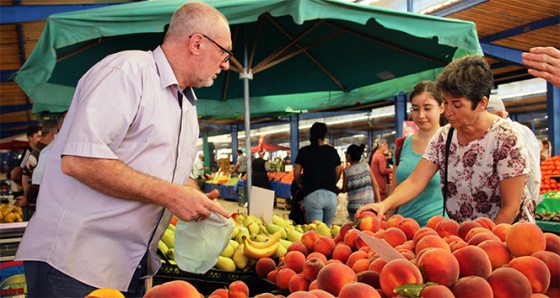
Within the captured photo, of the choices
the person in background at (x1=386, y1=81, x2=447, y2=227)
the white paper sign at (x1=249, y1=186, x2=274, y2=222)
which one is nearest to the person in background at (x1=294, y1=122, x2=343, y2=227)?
the white paper sign at (x1=249, y1=186, x2=274, y2=222)

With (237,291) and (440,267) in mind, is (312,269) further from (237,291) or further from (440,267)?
(440,267)

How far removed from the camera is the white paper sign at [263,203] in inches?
129

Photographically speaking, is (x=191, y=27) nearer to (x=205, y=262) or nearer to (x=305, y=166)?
(x=205, y=262)

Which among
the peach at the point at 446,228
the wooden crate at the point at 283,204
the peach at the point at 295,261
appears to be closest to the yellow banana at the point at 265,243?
the peach at the point at 295,261

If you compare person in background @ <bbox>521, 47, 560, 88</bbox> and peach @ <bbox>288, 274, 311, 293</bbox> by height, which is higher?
A: person in background @ <bbox>521, 47, 560, 88</bbox>

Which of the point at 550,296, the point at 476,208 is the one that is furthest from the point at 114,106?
the point at 476,208

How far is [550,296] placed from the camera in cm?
112

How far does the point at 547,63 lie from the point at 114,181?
57.7 inches

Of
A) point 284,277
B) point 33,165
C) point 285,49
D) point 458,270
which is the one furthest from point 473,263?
point 33,165

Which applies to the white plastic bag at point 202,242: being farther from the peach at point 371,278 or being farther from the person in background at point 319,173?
the person in background at point 319,173

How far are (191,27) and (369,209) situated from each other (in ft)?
3.49

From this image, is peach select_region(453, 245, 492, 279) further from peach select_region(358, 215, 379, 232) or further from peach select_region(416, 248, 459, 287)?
peach select_region(358, 215, 379, 232)

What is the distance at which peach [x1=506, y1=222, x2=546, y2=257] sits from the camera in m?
1.19

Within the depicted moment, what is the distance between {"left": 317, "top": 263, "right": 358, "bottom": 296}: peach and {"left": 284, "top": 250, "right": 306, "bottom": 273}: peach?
0.58 m
